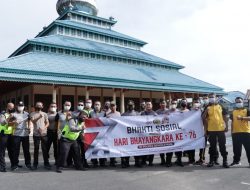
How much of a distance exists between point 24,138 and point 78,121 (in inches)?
62.7

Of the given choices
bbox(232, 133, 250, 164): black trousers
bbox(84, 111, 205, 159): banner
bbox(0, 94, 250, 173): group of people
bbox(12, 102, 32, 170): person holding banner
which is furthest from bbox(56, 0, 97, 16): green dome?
bbox(232, 133, 250, 164): black trousers

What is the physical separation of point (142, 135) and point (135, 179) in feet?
6.32

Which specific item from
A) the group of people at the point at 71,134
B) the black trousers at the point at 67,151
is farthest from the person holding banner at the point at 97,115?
the black trousers at the point at 67,151

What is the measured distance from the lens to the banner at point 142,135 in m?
7.84

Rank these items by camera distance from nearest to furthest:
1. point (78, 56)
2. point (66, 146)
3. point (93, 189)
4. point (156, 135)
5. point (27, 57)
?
point (93, 189), point (66, 146), point (156, 135), point (27, 57), point (78, 56)

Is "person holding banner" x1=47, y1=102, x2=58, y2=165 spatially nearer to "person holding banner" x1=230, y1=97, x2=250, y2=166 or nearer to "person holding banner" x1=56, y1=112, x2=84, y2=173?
"person holding banner" x1=56, y1=112, x2=84, y2=173

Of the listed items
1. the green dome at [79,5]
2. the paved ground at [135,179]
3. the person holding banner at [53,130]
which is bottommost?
the paved ground at [135,179]

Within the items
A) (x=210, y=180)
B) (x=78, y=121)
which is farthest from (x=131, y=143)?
(x=210, y=180)

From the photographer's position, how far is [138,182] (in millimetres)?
6066

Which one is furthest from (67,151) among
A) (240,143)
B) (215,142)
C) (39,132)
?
(240,143)

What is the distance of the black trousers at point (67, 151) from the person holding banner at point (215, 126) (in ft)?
11.7

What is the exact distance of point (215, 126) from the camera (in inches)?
308

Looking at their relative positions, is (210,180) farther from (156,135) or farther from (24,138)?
(24,138)

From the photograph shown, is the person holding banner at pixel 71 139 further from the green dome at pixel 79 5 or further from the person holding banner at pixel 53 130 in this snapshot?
the green dome at pixel 79 5
